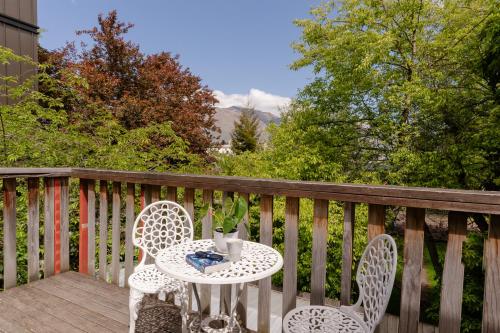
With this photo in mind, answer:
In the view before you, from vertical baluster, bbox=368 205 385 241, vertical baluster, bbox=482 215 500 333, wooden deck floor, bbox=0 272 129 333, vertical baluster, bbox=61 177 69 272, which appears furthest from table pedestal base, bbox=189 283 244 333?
vertical baluster, bbox=61 177 69 272

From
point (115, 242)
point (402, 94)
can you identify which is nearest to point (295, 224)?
point (115, 242)

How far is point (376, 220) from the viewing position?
5.05 ft

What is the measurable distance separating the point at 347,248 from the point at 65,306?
1984 mm

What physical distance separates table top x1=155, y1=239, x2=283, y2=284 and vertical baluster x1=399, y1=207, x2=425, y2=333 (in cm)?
58

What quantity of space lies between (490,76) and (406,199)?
605cm

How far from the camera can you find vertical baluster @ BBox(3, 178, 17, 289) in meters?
2.40

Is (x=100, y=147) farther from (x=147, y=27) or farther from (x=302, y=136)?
(x=147, y=27)

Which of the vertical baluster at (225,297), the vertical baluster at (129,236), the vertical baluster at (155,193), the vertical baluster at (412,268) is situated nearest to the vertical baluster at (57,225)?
the vertical baluster at (129,236)

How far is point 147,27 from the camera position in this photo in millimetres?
12586

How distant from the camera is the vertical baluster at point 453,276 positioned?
1.33 metres

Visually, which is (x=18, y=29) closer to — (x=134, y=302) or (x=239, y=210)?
(x=134, y=302)

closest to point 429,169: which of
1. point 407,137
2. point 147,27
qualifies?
point 407,137

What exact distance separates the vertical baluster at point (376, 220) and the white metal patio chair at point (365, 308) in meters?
0.10

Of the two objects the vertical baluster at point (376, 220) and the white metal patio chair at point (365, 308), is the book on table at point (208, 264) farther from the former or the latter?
the vertical baluster at point (376, 220)
